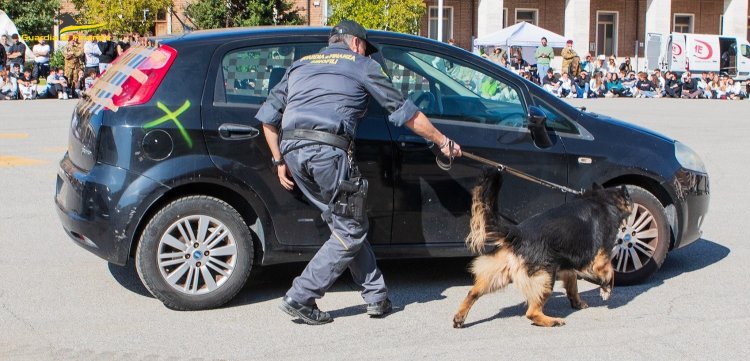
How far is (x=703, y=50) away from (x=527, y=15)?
997cm

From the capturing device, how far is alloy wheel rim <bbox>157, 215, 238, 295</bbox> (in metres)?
5.63

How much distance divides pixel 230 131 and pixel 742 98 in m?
31.9

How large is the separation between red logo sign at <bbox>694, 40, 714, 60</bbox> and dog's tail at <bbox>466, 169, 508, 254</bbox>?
127ft

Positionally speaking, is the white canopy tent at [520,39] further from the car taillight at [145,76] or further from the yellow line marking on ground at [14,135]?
the car taillight at [145,76]

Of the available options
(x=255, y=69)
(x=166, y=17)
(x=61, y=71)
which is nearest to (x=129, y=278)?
(x=255, y=69)

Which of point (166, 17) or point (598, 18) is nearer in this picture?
point (166, 17)

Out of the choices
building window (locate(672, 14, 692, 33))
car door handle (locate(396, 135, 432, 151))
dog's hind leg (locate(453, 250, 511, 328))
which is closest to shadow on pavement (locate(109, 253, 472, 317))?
Answer: dog's hind leg (locate(453, 250, 511, 328))

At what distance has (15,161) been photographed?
485 inches

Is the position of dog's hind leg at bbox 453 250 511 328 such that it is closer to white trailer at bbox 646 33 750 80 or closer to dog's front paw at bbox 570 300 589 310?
dog's front paw at bbox 570 300 589 310

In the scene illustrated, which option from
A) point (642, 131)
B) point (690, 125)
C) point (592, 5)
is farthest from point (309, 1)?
point (642, 131)

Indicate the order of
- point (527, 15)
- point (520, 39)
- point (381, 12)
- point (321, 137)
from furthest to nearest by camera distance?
1. point (527, 15)
2. point (520, 39)
3. point (381, 12)
4. point (321, 137)

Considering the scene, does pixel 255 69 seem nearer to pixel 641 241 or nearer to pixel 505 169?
pixel 505 169

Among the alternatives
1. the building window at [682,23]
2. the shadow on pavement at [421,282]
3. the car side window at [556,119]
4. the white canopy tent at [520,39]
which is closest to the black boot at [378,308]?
the shadow on pavement at [421,282]

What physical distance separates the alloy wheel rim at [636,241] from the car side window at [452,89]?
1.03 meters
